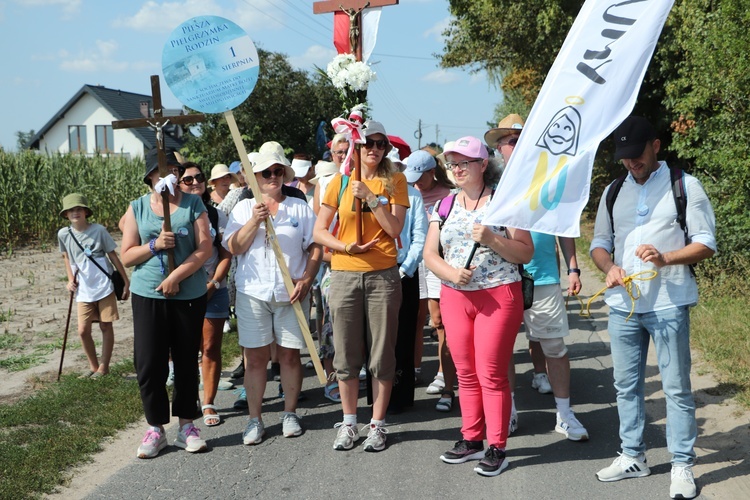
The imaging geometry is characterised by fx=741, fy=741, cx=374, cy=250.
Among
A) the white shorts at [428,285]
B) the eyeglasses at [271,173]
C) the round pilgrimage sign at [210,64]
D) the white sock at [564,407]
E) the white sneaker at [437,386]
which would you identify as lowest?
the white sneaker at [437,386]

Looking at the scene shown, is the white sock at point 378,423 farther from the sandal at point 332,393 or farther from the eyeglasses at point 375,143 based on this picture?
the eyeglasses at point 375,143

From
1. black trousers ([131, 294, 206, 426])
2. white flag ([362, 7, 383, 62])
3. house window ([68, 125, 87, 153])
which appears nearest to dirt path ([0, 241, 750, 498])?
black trousers ([131, 294, 206, 426])

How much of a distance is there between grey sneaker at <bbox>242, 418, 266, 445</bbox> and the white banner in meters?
2.50

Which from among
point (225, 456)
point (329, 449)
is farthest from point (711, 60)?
point (225, 456)

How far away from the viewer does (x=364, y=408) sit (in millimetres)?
6375

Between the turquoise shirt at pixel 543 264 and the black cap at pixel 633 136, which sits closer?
the black cap at pixel 633 136

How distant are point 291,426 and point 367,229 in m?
1.62

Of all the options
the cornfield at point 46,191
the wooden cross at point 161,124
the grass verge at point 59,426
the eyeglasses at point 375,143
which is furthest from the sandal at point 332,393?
the cornfield at point 46,191

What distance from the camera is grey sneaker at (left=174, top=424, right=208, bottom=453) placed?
5.34m

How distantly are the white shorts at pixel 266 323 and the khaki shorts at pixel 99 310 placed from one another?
2775mm

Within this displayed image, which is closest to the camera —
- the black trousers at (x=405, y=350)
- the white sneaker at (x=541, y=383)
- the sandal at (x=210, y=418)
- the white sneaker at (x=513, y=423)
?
the white sneaker at (x=513, y=423)

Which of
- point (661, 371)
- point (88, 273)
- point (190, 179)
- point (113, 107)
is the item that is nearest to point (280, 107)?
point (88, 273)

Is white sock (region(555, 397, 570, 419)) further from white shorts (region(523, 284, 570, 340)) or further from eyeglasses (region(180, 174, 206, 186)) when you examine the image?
eyeglasses (region(180, 174, 206, 186))

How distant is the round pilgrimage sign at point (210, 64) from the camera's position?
5375mm
